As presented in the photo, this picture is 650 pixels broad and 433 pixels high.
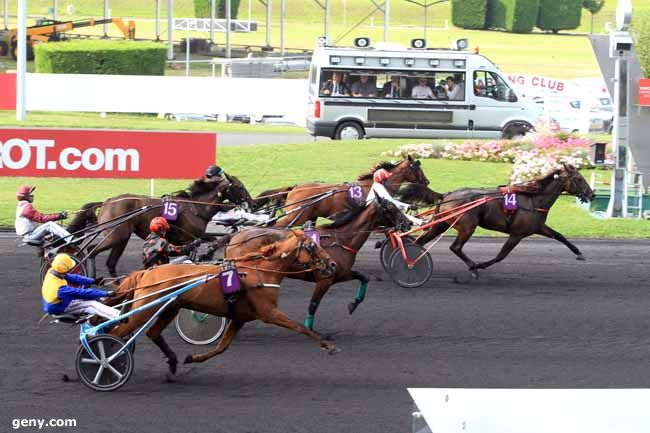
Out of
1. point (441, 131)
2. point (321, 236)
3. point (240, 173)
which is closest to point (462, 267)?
point (321, 236)

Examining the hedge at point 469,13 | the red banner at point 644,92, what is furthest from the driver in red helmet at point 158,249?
the hedge at point 469,13

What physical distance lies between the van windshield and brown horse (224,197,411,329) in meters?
13.6

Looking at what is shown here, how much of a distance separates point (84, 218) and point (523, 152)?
1111 centimetres

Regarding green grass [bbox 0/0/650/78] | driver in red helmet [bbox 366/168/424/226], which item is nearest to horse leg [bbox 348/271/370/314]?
driver in red helmet [bbox 366/168/424/226]

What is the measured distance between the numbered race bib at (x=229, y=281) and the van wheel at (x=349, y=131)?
1654cm

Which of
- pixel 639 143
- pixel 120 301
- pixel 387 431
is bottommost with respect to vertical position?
pixel 387 431

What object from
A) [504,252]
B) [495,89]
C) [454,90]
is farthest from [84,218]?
[495,89]

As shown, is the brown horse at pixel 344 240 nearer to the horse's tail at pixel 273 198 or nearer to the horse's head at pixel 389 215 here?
the horse's head at pixel 389 215

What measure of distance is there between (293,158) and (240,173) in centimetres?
170

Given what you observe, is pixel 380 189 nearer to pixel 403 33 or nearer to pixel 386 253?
pixel 386 253

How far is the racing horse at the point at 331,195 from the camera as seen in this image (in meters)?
12.5

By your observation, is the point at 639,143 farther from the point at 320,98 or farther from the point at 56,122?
the point at 56,122

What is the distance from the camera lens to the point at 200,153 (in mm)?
15320

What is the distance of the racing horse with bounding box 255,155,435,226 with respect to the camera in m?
12.5
